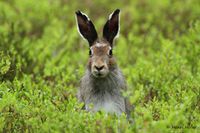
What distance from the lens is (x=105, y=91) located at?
8.80 m

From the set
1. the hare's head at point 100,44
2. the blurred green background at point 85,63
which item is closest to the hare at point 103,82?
the hare's head at point 100,44

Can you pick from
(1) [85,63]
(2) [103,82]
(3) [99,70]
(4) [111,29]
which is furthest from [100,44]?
(1) [85,63]

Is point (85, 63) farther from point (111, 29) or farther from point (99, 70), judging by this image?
point (99, 70)

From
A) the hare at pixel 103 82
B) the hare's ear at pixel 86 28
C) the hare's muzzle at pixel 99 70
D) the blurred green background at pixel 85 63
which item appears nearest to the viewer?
the blurred green background at pixel 85 63

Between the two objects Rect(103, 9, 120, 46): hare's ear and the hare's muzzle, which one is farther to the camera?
Rect(103, 9, 120, 46): hare's ear

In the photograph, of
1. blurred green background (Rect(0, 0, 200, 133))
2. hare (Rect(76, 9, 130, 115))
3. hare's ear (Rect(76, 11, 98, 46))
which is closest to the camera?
blurred green background (Rect(0, 0, 200, 133))

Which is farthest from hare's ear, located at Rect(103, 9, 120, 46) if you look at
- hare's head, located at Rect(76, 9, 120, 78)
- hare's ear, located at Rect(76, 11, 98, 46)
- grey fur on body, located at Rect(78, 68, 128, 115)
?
grey fur on body, located at Rect(78, 68, 128, 115)

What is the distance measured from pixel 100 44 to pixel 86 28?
0.41 metres

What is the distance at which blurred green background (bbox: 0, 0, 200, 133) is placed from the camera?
7230mm

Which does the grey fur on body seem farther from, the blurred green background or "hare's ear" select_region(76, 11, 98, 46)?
"hare's ear" select_region(76, 11, 98, 46)

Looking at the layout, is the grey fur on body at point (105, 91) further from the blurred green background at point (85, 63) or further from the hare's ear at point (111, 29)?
the hare's ear at point (111, 29)

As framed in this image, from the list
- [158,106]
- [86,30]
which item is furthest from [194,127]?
[86,30]

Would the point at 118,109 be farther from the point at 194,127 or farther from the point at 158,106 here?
the point at 194,127

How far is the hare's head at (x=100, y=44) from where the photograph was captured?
331 inches
